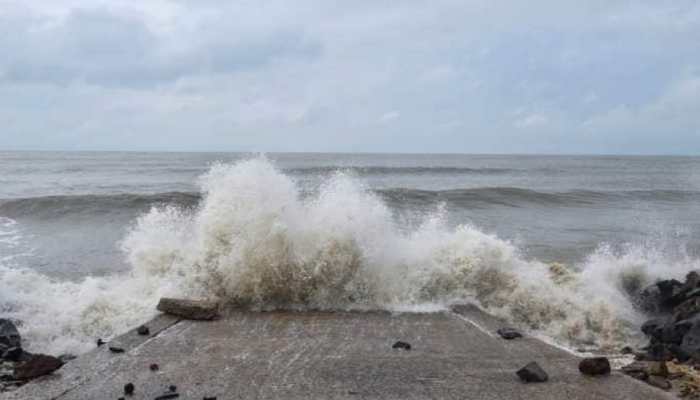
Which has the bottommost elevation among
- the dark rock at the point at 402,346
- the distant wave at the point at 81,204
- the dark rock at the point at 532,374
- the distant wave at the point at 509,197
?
the distant wave at the point at 81,204

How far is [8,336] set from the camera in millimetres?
6418

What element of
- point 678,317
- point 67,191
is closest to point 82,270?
point 678,317

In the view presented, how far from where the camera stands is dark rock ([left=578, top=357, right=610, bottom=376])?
5.34m

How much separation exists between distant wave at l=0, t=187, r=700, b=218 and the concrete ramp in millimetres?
14048

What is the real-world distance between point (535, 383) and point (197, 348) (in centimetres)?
306

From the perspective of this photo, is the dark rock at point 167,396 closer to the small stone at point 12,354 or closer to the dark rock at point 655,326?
the small stone at point 12,354

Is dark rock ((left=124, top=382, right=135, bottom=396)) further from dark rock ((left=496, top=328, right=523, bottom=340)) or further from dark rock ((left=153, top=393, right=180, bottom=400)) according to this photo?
dark rock ((left=496, top=328, right=523, bottom=340))

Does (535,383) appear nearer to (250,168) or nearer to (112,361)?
(112,361)

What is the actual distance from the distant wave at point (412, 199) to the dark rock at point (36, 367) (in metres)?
14.4

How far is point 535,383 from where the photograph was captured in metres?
5.10

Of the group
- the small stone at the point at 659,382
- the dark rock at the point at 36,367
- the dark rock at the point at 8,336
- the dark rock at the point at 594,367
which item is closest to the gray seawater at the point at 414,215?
the dark rock at the point at 8,336

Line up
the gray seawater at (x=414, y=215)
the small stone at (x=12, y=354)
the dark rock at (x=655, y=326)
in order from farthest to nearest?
the gray seawater at (x=414, y=215)
the dark rock at (x=655, y=326)
the small stone at (x=12, y=354)

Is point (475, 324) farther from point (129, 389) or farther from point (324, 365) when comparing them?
point (129, 389)

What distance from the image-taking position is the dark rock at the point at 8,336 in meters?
6.25
